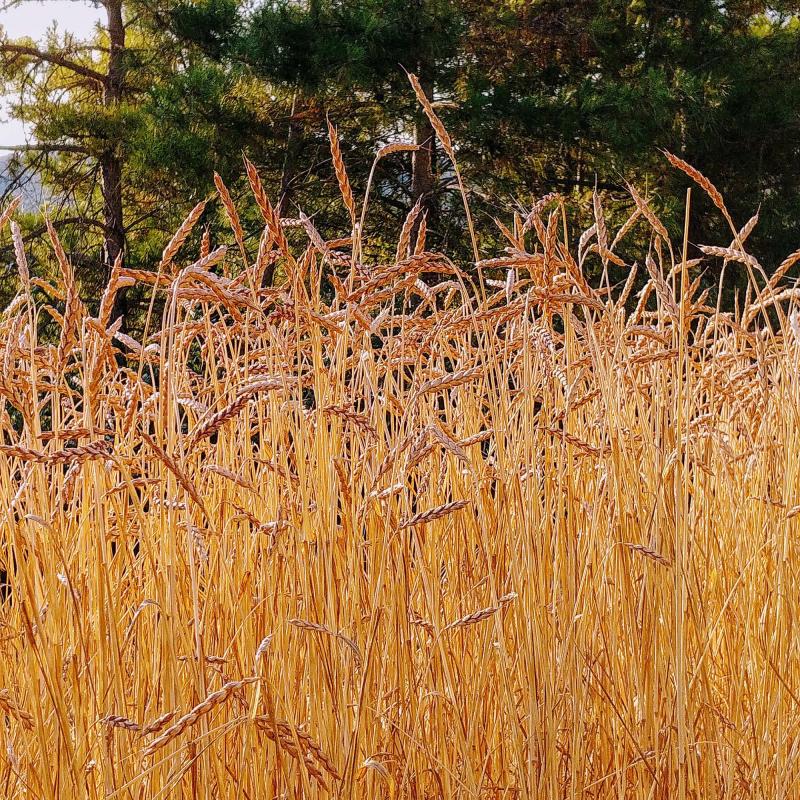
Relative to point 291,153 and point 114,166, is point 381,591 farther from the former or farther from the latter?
point 114,166

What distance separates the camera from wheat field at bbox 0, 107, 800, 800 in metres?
0.90

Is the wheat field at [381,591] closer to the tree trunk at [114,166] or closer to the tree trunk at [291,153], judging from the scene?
the tree trunk at [291,153]

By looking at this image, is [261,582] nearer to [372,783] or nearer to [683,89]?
[372,783]

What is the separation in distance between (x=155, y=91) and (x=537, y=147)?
103 inches

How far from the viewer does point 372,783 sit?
985 mm

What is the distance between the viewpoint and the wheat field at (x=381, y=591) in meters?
0.90

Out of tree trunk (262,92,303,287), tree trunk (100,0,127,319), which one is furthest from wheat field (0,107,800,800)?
tree trunk (100,0,127,319)

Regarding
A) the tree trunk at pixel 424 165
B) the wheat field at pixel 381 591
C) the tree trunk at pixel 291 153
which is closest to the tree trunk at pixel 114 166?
the tree trunk at pixel 291 153

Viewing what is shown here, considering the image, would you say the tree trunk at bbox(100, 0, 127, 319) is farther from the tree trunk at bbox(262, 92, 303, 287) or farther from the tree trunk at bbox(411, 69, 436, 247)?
the tree trunk at bbox(411, 69, 436, 247)

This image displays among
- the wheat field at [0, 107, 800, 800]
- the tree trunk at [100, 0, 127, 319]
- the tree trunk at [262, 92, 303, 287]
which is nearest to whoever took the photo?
the wheat field at [0, 107, 800, 800]

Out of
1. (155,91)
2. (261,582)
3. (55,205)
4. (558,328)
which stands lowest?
(558,328)

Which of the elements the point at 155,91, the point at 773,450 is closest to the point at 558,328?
the point at 155,91

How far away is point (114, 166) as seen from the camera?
712cm

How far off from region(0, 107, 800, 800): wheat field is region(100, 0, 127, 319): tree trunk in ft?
18.3
